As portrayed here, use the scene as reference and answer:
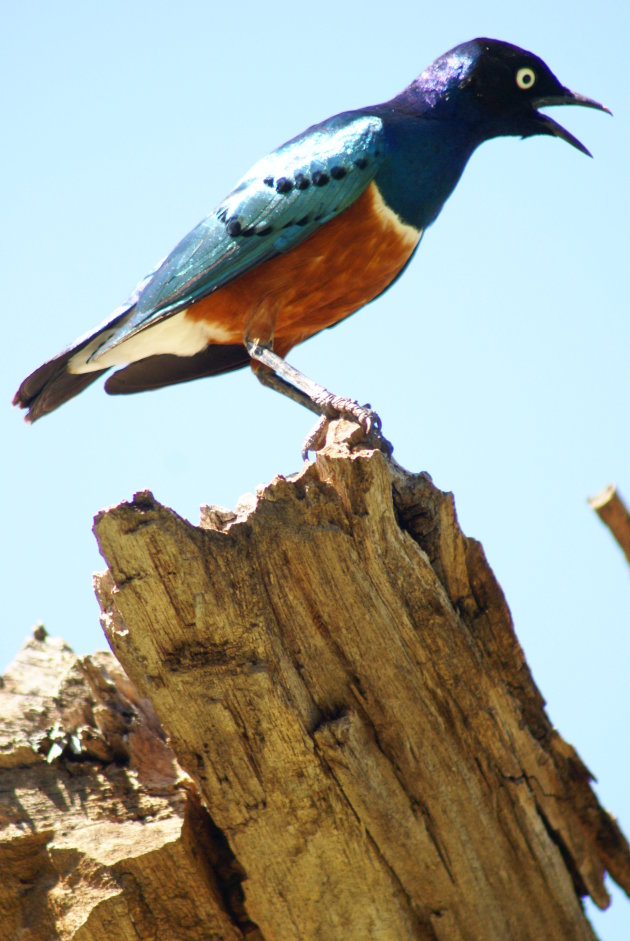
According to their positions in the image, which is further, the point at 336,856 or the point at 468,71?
the point at 468,71

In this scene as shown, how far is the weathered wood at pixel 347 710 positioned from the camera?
303cm

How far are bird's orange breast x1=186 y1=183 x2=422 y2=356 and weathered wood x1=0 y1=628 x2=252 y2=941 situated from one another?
1991 millimetres

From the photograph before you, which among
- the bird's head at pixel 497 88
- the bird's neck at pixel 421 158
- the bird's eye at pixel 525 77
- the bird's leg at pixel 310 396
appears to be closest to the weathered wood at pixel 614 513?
the bird's leg at pixel 310 396

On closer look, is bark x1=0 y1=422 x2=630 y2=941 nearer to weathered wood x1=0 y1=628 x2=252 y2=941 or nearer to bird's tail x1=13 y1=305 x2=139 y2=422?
weathered wood x1=0 y1=628 x2=252 y2=941

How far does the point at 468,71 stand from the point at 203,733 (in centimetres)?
412

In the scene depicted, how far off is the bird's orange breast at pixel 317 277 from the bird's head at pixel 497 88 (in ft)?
3.07

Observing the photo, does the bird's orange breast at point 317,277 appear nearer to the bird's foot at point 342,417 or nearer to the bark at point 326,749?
the bird's foot at point 342,417

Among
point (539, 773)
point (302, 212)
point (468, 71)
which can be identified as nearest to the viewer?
point (539, 773)

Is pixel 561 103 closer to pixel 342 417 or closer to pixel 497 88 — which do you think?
pixel 497 88

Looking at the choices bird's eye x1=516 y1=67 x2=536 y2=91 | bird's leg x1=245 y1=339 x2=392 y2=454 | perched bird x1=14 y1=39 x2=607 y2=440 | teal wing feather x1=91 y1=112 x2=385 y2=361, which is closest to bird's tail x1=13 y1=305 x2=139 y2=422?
perched bird x1=14 y1=39 x2=607 y2=440

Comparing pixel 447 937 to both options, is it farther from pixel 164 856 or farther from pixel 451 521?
pixel 451 521

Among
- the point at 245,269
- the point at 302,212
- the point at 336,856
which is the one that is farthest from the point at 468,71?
the point at 336,856

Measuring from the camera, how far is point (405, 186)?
4.92m

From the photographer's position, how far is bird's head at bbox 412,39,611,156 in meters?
5.37
